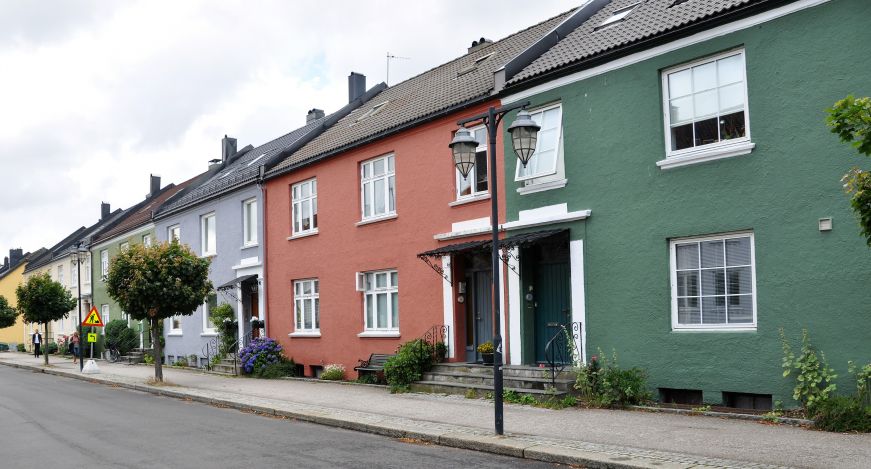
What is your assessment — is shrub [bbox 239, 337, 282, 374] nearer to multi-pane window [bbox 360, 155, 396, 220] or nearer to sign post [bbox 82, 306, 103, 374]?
multi-pane window [bbox 360, 155, 396, 220]

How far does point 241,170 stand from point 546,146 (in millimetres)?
16884

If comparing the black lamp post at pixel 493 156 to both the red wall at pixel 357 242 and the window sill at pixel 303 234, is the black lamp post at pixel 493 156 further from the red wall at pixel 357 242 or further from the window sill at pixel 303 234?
the window sill at pixel 303 234

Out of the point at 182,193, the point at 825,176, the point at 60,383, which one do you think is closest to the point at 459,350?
the point at 825,176

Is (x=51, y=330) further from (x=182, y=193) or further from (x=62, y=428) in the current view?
(x=62, y=428)

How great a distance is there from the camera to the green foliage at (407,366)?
54.0ft

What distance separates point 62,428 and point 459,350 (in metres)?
7.84

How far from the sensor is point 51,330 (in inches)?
2094

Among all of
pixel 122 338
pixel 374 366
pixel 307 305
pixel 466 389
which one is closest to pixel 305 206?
pixel 307 305

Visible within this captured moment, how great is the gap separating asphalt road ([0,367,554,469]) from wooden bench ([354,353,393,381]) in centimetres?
383

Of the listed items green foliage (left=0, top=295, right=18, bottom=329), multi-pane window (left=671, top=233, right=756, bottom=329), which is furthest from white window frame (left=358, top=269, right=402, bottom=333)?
green foliage (left=0, top=295, right=18, bottom=329)

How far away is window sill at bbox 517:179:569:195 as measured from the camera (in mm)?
14656

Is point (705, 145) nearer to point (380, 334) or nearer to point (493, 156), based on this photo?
point (493, 156)

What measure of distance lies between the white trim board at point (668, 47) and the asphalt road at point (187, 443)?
24.2 ft

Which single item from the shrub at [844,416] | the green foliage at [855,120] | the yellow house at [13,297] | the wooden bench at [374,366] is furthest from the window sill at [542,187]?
the yellow house at [13,297]
